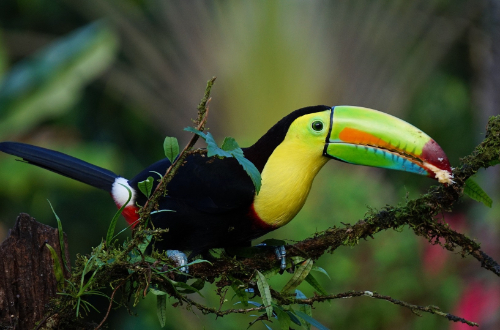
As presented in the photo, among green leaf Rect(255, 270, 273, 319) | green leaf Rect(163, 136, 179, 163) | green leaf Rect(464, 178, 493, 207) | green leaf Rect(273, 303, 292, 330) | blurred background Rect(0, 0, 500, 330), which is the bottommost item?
green leaf Rect(273, 303, 292, 330)

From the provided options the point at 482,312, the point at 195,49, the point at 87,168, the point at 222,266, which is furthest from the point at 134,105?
the point at 222,266

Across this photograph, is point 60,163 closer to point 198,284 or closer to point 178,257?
point 178,257

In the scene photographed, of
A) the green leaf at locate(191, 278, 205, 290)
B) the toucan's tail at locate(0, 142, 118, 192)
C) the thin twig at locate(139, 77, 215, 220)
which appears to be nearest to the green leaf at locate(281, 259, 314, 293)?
the green leaf at locate(191, 278, 205, 290)

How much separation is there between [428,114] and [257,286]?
589 centimetres

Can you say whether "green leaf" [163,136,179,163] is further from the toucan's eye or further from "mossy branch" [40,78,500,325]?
the toucan's eye

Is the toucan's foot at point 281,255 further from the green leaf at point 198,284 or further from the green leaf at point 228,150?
the green leaf at point 228,150

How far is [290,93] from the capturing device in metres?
4.66

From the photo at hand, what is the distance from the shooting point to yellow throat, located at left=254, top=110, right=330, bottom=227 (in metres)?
2.02

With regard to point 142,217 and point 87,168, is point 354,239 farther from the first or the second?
point 87,168

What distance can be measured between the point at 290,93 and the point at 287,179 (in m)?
2.71

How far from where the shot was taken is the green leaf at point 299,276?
1758mm

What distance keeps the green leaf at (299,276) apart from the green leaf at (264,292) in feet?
0.25

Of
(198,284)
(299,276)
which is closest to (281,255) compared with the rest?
(299,276)

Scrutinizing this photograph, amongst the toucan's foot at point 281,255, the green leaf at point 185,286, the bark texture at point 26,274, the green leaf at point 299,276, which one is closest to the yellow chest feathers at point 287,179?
the toucan's foot at point 281,255
